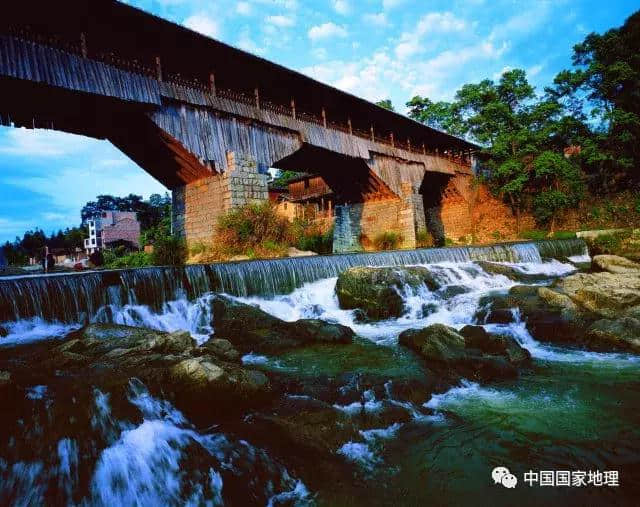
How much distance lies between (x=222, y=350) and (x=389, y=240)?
1536 cm

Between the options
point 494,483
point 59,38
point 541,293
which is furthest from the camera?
point 59,38

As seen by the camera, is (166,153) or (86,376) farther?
(166,153)

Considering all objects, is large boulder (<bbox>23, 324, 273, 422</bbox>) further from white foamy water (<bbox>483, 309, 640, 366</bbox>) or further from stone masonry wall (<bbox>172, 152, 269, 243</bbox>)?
stone masonry wall (<bbox>172, 152, 269, 243</bbox>)

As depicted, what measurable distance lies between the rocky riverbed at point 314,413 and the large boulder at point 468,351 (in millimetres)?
22

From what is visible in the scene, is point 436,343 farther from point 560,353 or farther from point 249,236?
point 249,236

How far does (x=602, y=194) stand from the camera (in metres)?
21.7

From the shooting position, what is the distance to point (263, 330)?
→ 251 inches

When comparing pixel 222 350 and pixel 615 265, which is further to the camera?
pixel 615 265

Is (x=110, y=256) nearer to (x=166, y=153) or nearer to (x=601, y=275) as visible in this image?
(x=166, y=153)

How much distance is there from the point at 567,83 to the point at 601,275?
17.1 metres

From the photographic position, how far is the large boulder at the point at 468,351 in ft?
14.7

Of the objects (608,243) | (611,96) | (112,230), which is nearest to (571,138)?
(611,96)

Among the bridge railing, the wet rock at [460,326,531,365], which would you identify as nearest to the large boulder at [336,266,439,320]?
the wet rock at [460,326,531,365]

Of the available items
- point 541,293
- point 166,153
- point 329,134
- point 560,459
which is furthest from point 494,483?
point 329,134
